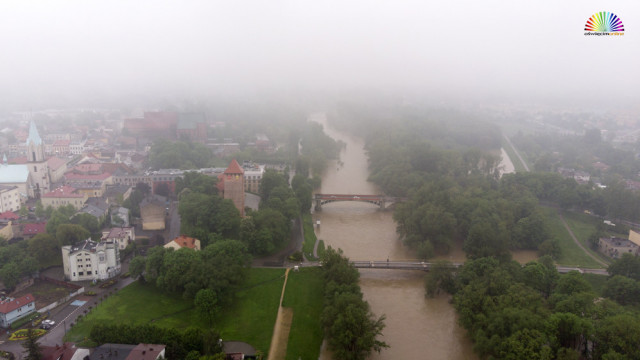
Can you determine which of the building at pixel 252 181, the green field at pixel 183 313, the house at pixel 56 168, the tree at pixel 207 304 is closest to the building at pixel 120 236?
the green field at pixel 183 313

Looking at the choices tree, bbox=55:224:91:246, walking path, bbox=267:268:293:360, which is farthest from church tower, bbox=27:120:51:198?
walking path, bbox=267:268:293:360

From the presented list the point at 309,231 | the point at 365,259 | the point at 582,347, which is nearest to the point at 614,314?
the point at 582,347

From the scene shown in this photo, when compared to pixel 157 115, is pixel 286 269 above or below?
below

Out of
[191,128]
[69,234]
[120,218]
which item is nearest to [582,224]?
[120,218]

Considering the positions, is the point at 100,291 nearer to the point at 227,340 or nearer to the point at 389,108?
the point at 227,340

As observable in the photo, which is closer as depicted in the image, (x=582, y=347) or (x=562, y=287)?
(x=582, y=347)

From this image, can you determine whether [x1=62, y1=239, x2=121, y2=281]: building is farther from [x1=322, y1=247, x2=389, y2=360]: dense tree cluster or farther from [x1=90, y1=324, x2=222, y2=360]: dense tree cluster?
[x1=322, y1=247, x2=389, y2=360]: dense tree cluster
